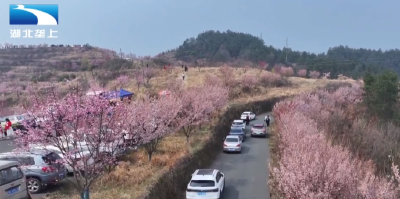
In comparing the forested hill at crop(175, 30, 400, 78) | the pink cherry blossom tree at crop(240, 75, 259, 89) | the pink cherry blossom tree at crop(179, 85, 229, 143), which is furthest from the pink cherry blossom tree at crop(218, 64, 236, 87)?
the forested hill at crop(175, 30, 400, 78)

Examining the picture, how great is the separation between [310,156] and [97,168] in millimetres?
5993

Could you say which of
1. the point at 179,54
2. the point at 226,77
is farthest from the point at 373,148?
the point at 179,54

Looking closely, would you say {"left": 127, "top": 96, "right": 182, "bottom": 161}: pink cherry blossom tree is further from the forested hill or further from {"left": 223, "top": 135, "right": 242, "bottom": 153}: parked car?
the forested hill

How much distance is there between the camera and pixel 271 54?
366ft

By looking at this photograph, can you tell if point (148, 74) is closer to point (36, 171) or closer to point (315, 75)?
point (315, 75)

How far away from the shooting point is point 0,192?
11.6 metres

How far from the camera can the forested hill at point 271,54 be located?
101 metres

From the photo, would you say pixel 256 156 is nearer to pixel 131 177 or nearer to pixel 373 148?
pixel 373 148

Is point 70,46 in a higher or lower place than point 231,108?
higher

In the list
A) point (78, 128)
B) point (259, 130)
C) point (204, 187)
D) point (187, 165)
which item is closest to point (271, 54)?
point (259, 130)

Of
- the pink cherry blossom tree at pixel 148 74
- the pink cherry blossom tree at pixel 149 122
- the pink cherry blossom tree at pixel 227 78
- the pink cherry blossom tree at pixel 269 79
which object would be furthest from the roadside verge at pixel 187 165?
the pink cherry blossom tree at pixel 269 79

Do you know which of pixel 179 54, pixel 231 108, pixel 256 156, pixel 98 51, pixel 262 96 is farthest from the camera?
pixel 179 54

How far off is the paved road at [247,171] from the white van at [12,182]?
8.41 meters

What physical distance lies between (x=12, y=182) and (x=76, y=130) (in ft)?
12.3
